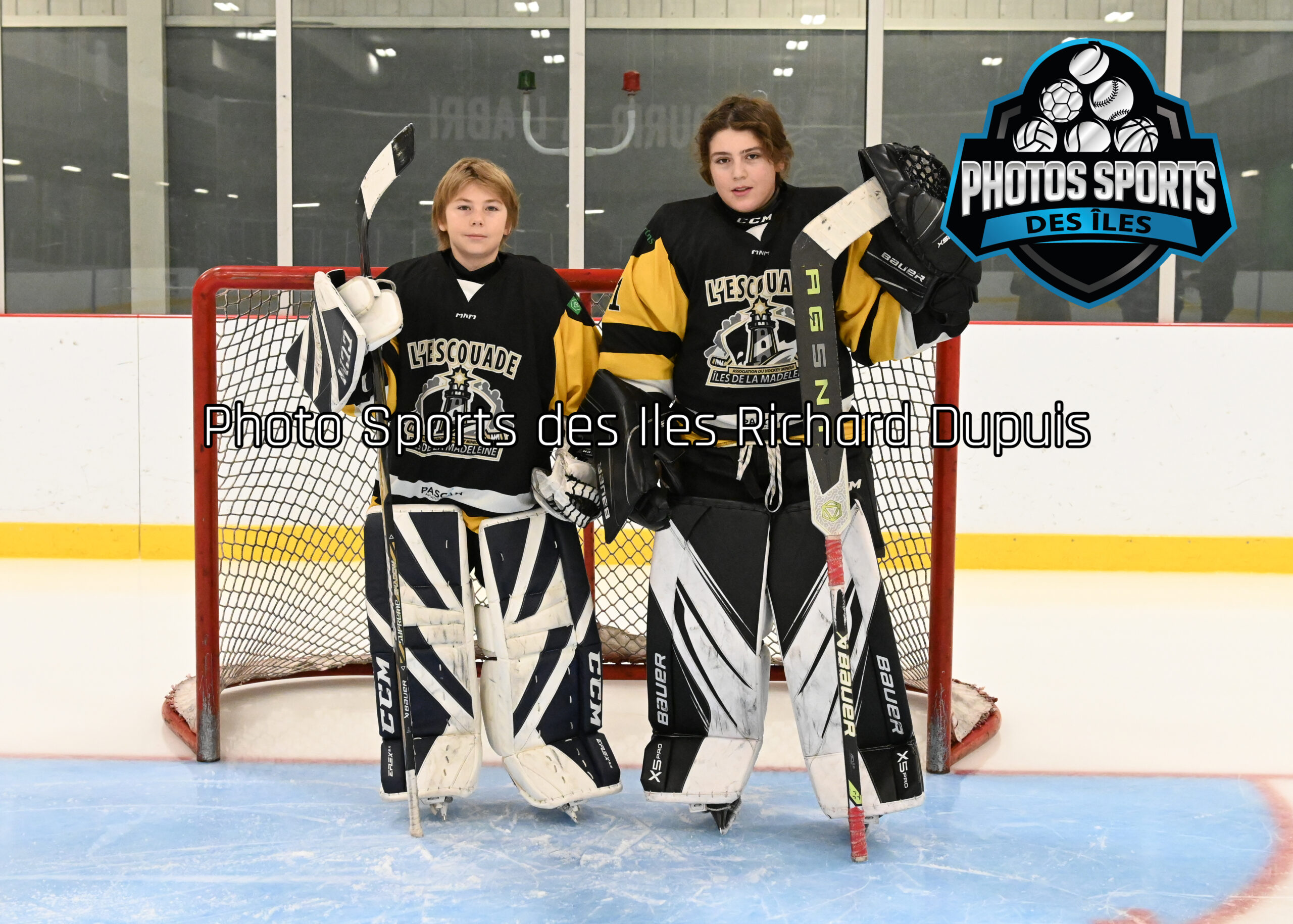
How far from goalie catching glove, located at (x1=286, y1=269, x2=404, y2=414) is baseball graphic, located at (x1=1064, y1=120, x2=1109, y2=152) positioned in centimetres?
291

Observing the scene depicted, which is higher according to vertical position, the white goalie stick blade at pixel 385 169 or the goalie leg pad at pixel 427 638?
the white goalie stick blade at pixel 385 169

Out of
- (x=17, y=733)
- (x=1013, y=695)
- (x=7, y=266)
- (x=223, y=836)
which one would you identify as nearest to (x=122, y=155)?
(x=7, y=266)

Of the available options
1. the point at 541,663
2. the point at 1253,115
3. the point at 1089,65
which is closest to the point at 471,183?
the point at 541,663

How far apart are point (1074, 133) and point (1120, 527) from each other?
60.7 inches

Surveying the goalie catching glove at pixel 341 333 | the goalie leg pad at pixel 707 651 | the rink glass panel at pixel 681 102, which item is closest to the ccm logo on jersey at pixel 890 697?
the goalie leg pad at pixel 707 651

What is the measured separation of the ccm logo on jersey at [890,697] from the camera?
1841 mm

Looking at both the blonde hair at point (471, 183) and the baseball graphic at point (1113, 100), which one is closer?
the blonde hair at point (471, 183)

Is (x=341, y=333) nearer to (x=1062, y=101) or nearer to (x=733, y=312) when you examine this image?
(x=733, y=312)

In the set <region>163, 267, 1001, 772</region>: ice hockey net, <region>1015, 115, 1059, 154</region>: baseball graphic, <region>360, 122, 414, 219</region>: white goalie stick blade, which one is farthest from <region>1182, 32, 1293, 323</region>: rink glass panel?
<region>360, 122, 414, 219</region>: white goalie stick blade

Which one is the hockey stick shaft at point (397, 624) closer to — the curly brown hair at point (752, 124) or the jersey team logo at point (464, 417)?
the jersey team logo at point (464, 417)

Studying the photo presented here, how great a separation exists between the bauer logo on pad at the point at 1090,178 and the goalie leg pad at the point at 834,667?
1.68 metres

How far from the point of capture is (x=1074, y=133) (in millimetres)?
3869

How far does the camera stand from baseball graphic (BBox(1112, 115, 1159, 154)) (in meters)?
3.80

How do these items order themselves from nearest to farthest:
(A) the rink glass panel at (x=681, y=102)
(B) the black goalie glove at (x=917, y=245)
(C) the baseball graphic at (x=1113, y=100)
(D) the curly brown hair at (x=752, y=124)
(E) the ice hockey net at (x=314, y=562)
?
(B) the black goalie glove at (x=917, y=245) → (D) the curly brown hair at (x=752, y=124) → (E) the ice hockey net at (x=314, y=562) → (C) the baseball graphic at (x=1113, y=100) → (A) the rink glass panel at (x=681, y=102)
